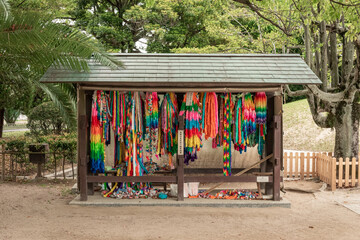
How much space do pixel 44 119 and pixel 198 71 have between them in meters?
9.73

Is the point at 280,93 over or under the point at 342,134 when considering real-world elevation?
over

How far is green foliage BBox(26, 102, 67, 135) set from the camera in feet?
49.9

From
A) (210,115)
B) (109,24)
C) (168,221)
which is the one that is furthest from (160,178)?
Answer: (109,24)

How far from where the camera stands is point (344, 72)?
1059cm

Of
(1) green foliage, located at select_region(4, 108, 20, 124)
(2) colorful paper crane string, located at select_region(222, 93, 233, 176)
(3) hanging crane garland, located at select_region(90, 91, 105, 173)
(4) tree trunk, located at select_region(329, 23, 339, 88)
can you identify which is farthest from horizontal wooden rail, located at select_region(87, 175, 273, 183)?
(1) green foliage, located at select_region(4, 108, 20, 124)

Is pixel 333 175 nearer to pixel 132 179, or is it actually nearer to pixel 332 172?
pixel 332 172

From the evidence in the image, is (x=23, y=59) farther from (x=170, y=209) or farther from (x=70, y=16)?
(x=70, y=16)

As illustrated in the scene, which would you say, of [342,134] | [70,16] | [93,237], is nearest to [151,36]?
[70,16]

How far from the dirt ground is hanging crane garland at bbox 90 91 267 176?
1218mm

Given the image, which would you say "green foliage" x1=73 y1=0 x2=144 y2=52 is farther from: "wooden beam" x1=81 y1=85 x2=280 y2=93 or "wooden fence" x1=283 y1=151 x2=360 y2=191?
"wooden fence" x1=283 y1=151 x2=360 y2=191

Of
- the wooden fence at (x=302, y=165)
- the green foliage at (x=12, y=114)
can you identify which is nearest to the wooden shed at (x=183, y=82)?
the wooden fence at (x=302, y=165)

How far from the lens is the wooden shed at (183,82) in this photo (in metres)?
7.58

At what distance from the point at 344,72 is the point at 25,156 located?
10.3 m

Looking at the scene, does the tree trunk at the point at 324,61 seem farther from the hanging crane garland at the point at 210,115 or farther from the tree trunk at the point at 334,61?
the hanging crane garland at the point at 210,115
